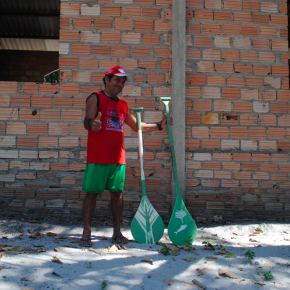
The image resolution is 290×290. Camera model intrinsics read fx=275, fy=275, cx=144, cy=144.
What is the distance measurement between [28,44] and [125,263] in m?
8.12

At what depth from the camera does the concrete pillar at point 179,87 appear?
11.5ft

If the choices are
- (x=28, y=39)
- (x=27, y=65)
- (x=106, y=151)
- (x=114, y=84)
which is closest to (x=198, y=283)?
(x=106, y=151)

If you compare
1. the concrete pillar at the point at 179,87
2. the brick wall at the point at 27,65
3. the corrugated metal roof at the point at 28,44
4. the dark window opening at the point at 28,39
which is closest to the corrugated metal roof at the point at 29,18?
the dark window opening at the point at 28,39

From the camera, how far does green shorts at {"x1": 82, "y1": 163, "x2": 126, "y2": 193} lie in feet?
8.57

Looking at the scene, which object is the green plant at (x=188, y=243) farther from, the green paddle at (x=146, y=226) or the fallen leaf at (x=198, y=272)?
the fallen leaf at (x=198, y=272)

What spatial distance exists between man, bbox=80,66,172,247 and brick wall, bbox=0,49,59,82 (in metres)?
7.52

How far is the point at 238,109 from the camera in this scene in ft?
12.1

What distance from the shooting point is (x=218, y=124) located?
12.0 ft

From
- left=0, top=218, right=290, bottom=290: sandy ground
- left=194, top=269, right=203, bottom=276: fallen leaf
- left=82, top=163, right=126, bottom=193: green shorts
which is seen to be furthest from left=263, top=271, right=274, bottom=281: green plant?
left=82, top=163, right=126, bottom=193: green shorts

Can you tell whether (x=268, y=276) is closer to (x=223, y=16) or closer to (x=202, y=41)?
(x=202, y=41)

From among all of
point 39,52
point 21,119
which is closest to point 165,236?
point 21,119

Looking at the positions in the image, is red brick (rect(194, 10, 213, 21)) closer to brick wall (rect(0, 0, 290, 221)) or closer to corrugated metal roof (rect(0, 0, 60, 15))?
brick wall (rect(0, 0, 290, 221))

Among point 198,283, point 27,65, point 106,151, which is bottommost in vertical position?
point 198,283

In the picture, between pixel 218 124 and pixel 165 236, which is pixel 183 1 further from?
pixel 165 236
